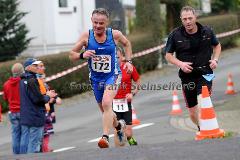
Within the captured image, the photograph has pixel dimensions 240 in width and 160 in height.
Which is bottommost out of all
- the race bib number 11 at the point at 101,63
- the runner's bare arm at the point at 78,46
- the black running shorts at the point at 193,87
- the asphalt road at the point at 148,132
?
the asphalt road at the point at 148,132

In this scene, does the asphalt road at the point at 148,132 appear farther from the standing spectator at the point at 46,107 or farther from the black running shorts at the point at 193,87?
the black running shorts at the point at 193,87

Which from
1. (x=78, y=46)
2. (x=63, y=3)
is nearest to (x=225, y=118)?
(x=78, y=46)

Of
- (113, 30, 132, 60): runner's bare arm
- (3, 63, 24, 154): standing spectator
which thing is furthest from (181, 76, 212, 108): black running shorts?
(3, 63, 24, 154): standing spectator

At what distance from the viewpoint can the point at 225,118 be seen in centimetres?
1423

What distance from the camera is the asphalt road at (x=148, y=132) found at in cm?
755

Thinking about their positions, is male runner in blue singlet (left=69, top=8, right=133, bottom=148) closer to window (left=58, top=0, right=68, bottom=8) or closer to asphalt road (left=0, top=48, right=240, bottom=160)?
asphalt road (left=0, top=48, right=240, bottom=160)

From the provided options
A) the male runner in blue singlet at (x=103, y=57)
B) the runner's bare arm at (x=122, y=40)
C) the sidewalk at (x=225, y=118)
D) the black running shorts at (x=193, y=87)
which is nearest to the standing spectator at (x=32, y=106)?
the male runner in blue singlet at (x=103, y=57)

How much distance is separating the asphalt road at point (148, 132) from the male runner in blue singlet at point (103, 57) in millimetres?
686

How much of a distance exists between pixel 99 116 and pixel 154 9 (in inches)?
448

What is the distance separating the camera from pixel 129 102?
10844 mm

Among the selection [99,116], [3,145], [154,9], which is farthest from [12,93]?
[154,9]

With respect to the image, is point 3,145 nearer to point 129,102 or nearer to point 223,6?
point 129,102

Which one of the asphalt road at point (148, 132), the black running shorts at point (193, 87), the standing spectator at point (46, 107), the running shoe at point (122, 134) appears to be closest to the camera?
the asphalt road at point (148, 132)

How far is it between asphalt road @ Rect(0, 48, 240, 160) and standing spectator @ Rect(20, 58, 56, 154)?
63 cm
